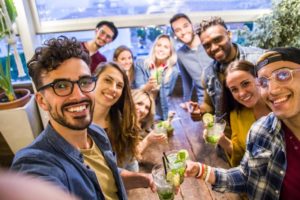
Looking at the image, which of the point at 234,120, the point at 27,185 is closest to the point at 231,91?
the point at 234,120

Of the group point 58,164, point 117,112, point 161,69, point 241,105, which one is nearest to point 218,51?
point 241,105

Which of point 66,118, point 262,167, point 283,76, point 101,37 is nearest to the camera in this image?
point 66,118

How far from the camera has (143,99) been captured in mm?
2473

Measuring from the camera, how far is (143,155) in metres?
2.34

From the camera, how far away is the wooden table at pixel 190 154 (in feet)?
6.21

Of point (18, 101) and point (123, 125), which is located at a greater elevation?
point (18, 101)

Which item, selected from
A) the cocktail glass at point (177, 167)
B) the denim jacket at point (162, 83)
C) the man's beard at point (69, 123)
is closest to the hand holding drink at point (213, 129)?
the cocktail glass at point (177, 167)

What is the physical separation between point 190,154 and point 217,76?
0.72 m

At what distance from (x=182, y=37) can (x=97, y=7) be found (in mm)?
1223

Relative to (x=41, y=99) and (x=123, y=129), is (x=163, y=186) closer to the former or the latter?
(x=123, y=129)

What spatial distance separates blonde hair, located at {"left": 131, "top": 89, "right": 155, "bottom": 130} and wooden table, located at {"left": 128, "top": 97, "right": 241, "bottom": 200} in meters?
0.23

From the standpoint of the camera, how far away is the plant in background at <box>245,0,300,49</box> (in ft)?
9.83

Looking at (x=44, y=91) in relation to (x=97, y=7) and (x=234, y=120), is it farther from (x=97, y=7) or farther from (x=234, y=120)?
(x=97, y=7)

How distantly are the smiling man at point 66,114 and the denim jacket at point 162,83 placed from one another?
1.84 meters
